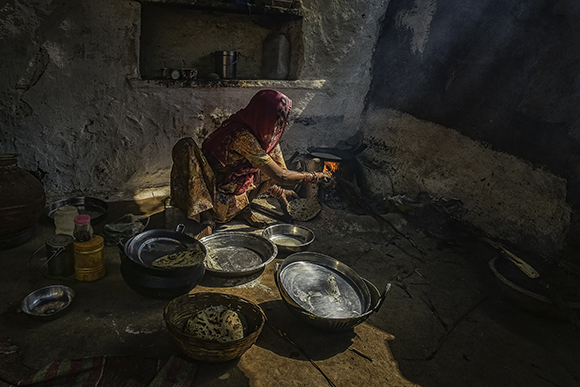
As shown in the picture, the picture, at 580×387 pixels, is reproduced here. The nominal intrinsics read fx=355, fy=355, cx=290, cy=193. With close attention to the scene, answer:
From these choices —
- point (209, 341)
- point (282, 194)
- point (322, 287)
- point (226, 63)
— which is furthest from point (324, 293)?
point (226, 63)

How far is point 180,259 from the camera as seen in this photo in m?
2.49

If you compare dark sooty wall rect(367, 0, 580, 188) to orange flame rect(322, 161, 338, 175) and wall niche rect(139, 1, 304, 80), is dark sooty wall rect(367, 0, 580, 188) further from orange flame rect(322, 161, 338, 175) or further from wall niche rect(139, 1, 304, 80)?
wall niche rect(139, 1, 304, 80)

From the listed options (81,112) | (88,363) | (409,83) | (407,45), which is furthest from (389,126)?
(88,363)

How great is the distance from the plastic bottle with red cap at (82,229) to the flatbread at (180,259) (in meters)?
0.50

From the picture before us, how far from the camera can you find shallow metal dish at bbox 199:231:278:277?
2824mm

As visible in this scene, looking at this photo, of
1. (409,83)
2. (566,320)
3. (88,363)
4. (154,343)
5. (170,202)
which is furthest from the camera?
(409,83)

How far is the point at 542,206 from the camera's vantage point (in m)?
3.34

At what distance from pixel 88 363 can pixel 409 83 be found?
14.7 feet

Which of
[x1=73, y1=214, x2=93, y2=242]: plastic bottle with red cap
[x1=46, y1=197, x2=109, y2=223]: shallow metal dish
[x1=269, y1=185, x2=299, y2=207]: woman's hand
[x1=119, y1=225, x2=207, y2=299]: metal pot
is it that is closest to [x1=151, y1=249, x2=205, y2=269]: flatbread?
Answer: [x1=119, y1=225, x2=207, y2=299]: metal pot

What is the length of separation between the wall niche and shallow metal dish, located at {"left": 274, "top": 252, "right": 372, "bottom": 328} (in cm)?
248

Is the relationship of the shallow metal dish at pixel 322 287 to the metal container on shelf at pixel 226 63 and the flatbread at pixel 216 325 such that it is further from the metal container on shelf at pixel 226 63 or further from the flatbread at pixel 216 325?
the metal container on shelf at pixel 226 63

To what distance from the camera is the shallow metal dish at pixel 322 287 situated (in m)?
2.42

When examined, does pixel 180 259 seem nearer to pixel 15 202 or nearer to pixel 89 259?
pixel 89 259

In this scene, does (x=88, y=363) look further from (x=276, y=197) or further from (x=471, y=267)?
(x=471, y=267)
